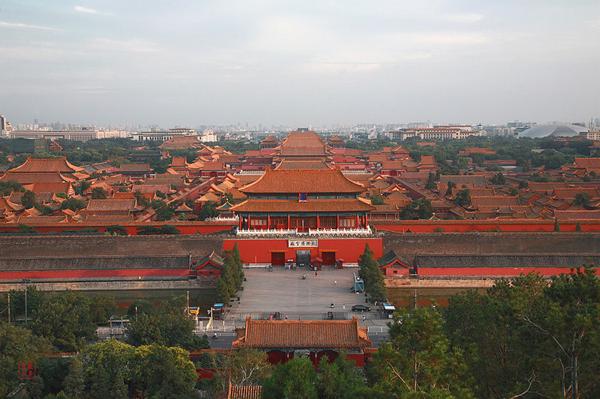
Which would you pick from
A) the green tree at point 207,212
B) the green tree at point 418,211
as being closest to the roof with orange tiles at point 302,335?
the green tree at point 418,211

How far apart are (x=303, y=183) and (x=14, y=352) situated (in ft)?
50.7

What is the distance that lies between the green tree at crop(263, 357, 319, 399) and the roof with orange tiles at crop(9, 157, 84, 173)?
40117mm

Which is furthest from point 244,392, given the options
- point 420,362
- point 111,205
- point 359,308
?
point 111,205

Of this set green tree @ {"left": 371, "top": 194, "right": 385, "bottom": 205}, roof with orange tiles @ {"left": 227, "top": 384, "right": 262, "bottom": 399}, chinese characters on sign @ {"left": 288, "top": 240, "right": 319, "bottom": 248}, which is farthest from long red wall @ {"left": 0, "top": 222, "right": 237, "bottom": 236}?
roof with orange tiles @ {"left": 227, "top": 384, "right": 262, "bottom": 399}

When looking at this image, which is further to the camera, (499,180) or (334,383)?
(499,180)

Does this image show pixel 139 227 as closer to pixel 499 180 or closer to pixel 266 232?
pixel 266 232

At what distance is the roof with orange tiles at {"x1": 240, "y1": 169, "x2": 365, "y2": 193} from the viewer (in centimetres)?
2647

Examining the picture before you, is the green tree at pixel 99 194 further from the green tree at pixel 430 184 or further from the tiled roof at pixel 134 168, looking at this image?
the green tree at pixel 430 184

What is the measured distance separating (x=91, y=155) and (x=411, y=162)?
34326 millimetres

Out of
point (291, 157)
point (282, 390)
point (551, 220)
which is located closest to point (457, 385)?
point (282, 390)

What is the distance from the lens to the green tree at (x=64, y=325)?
50.1ft

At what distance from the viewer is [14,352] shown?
42.4 feet

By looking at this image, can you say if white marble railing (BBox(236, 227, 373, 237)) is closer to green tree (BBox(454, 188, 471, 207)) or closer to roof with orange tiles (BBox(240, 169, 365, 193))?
roof with orange tiles (BBox(240, 169, 365, 193))

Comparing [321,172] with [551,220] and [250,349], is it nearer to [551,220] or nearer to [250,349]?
[551,220]
